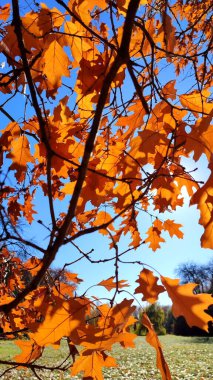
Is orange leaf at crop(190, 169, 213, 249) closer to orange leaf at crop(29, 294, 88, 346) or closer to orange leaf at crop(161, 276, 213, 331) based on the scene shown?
orange leaf at crop(161, 276, 213, 331)

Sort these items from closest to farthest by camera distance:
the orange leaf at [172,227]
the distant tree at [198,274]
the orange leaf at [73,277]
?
the orange leaf at [73,277] → the orange leaf at [172,227] → the distant tree at [198,274]

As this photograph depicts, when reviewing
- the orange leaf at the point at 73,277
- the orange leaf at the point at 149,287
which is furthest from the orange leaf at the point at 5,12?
the orange leaf at the point at 149,287

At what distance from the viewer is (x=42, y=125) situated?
0.97 metres

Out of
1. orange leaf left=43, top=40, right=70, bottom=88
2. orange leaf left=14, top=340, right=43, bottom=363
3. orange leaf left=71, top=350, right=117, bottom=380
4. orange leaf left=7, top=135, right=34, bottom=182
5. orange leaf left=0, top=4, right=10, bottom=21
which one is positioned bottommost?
orange leaf left=71, top=350, right=117, bottom=380

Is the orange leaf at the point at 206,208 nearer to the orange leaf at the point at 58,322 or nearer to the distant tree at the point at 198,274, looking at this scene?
the orange leaf at the point at 58,322

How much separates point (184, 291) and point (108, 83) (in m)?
0.67

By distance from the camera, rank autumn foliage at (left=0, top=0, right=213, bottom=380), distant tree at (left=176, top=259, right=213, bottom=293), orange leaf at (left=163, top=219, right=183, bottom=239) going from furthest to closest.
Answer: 1. distant tree at (left=176, top=259, right=213, bottom=293)
2. orange leaf at (left=163, top=219, right=183, bottom=239)
3. autumn foliage at (left=0, top=0, right=213, bottom=380)

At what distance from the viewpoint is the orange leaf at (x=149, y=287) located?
1.31 meters

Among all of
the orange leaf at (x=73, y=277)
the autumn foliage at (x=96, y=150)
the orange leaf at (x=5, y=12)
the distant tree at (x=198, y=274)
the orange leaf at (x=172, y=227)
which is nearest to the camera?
the autumn foliage at (x=96, y=150)

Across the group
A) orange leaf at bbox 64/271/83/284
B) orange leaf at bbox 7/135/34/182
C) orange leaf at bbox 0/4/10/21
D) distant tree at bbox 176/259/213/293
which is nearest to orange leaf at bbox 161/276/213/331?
orange leaf at bbox 7/135/34/182

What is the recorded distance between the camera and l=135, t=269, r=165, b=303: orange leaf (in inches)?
51.4

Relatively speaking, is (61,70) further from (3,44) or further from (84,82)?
(3,44)

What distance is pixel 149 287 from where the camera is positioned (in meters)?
1.31

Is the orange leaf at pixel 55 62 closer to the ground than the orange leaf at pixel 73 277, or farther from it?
farther from it
